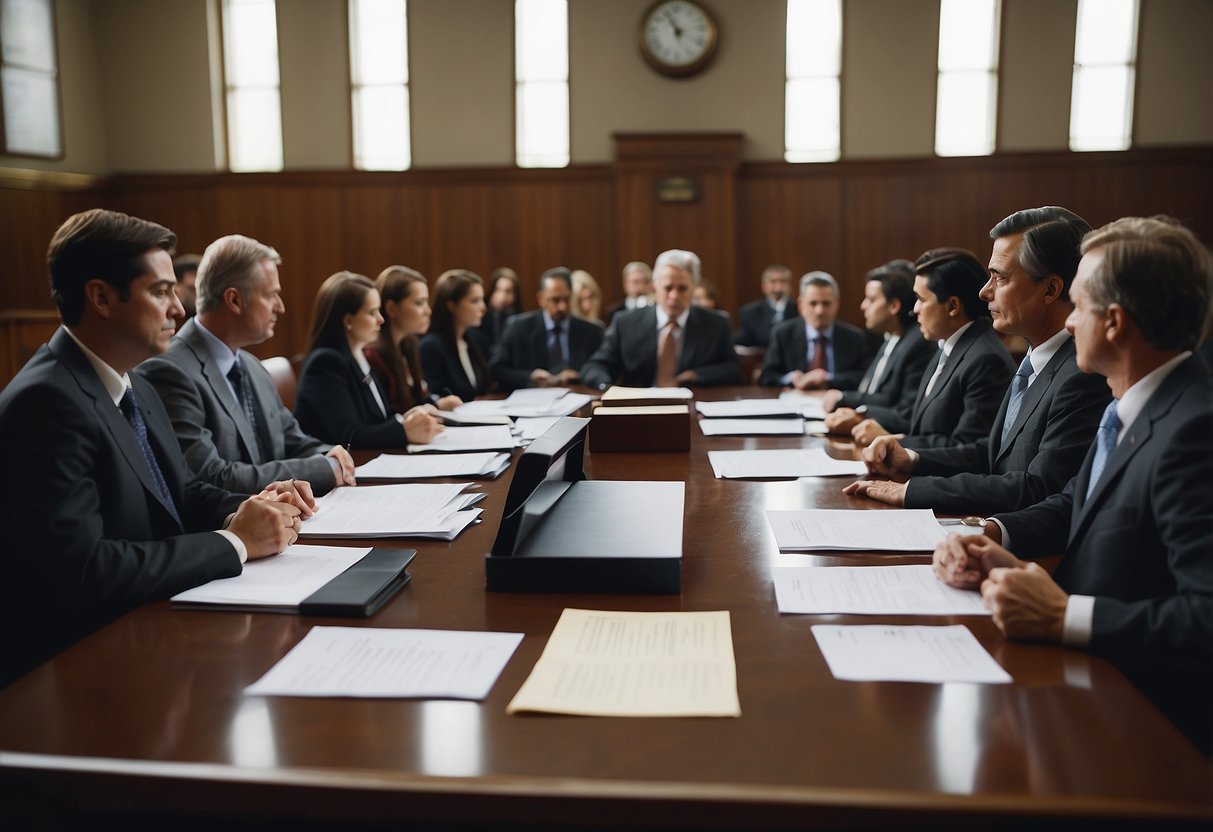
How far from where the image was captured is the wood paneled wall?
32.0ft

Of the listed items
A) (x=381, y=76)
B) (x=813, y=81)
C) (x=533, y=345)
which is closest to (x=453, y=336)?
(x=533, y=345)

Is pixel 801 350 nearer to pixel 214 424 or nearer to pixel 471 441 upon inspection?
pixel 471 441

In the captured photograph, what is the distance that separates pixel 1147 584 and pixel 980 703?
58 cm

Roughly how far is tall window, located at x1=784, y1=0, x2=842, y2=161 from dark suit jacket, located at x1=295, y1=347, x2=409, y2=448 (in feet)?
24.0

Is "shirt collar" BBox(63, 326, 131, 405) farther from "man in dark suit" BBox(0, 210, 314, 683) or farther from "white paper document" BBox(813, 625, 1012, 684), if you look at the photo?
"white paper document" BBox(813, 625, 1012, 684)

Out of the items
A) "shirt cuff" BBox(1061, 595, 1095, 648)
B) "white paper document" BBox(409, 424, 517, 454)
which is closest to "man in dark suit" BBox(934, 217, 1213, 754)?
"shirt cuff" BBox(1061, 595, 1095, 648)

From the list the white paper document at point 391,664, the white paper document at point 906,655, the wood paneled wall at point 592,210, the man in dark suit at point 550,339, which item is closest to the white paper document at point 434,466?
the white paper document at point 391,664

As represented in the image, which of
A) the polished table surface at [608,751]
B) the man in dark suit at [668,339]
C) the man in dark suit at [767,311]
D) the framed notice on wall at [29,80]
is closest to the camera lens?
the polished table surface at [608,751]

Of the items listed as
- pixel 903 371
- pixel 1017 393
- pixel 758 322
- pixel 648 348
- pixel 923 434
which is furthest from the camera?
pixel 758 322

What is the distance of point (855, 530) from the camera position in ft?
6.79

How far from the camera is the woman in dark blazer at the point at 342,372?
3676 millimetres

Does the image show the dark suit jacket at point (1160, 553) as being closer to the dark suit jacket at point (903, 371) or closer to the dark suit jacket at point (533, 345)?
the dark suit jacket at point (903, 371)

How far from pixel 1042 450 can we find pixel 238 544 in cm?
176

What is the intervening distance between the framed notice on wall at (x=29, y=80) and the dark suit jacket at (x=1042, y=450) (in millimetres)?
9488
